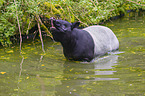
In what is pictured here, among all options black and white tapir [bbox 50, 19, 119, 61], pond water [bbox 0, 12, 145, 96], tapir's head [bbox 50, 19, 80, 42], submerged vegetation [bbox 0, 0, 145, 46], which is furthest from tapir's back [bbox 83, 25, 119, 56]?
tapir's head [bbox 50, 19, 80, 42]

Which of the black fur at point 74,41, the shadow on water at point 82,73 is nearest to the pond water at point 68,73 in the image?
the shadow on water at point 82,73

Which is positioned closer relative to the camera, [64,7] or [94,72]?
[94,72]

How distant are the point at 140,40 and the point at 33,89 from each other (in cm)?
519

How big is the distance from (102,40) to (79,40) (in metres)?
1.05

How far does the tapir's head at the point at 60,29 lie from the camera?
6.03 meters

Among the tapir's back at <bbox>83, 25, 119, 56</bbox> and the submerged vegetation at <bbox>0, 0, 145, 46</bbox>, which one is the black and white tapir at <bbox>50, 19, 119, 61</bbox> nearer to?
the tapir's back at <bbox>83, 25, 119, 56</bbox>

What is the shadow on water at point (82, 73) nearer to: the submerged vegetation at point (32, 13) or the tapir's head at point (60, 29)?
the tapir's head at point (60, 29)

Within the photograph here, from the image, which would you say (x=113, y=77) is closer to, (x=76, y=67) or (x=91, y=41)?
(x=76, y=67)

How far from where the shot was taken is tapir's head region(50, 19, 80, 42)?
19.8 ft

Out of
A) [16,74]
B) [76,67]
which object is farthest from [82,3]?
[16,74]

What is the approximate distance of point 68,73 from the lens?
583 centimetres

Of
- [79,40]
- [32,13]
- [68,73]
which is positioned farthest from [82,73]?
[32,13]

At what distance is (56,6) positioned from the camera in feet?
33.0

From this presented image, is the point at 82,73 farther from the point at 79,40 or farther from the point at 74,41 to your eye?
the point at 79,40
